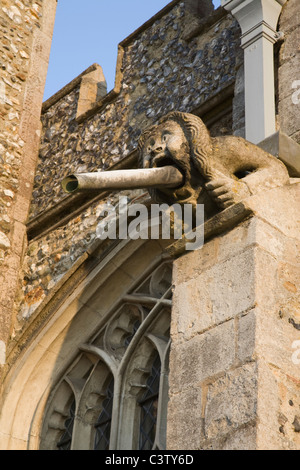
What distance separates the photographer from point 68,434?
20.0ft

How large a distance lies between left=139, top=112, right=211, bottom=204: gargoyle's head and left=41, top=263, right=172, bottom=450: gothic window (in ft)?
7.24

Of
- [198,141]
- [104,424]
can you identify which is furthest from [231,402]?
[104,424]

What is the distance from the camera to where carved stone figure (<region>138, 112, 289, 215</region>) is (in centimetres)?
329

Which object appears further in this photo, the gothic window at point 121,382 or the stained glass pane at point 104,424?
the stained glass pane at point 104,424

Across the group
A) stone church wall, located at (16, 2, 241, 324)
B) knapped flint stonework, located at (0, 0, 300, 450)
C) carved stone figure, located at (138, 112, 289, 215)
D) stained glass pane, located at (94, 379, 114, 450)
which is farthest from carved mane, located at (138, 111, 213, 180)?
stained glass pane, located at (94, 379, 114, 450)

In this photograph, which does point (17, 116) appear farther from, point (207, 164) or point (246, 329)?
point (246, 329)

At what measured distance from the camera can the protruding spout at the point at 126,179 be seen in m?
3.22

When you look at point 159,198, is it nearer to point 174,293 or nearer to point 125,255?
point 174,293

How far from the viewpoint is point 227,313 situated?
297cm

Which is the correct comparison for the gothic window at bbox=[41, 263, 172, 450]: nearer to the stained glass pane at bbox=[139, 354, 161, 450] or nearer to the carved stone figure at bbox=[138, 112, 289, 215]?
A: the stained glass pane at bbox=[139, 354, 161, 450]

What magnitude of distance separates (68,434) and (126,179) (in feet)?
10.7

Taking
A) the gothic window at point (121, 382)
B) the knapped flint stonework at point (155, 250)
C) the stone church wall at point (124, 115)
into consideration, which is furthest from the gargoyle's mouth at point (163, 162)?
the stone church wall at point (124, 115)

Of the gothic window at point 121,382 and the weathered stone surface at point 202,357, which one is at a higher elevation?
the gothic window at point 121,382

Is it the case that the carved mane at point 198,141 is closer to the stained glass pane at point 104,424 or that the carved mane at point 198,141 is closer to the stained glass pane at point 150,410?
the stained glass pane at point 150,410
